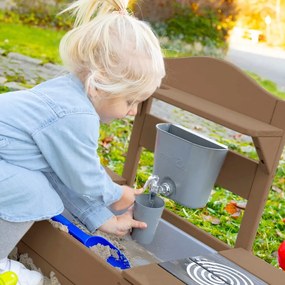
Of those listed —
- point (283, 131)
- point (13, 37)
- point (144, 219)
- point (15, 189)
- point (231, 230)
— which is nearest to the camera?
point (15, 189)

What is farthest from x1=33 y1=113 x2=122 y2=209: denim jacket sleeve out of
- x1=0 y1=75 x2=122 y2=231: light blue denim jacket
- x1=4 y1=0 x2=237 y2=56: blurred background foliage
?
x1=4 y1=0 x2=237 y2=56: blurred background foliage

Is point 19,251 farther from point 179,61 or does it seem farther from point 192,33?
point 192,33

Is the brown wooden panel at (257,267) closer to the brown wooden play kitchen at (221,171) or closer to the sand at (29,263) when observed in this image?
the brown wooden play kitchen at (221,171)

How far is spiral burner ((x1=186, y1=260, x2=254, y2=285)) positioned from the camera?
1.39 meters

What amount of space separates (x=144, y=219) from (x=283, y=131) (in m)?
0.47

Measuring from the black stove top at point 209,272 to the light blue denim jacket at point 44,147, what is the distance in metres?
0.29

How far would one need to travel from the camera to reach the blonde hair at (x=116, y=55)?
1.48 meters

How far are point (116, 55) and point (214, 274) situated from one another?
1.86 ft

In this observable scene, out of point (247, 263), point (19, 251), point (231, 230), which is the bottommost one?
point (231, 230)

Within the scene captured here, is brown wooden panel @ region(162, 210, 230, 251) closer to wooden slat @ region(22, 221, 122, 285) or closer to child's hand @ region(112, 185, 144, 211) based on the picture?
child's hand @ region(112, 185, 144, 211)

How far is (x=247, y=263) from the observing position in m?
1.57

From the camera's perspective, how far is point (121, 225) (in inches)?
67.3

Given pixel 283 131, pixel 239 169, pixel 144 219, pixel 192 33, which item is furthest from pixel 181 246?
pixel 192 33

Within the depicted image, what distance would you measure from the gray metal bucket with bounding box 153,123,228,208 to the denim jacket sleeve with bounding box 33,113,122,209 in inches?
15.7
